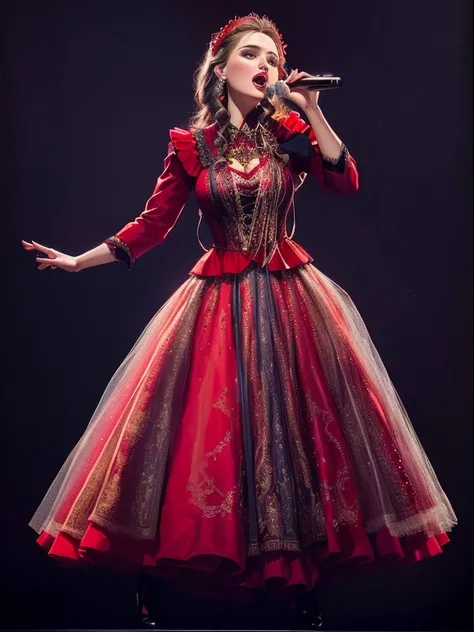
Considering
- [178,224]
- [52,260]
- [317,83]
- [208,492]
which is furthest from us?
[178,224]

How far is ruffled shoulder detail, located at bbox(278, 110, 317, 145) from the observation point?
216 cm

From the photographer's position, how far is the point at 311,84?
6.68ft

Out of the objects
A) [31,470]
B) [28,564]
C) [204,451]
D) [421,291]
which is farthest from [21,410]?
[421,291]

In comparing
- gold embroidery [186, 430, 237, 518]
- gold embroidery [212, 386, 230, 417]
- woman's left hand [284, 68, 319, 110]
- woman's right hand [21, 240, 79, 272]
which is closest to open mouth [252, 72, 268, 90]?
woman's left hand [284, 68, 319, 110]

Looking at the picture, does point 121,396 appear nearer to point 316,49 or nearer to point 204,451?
point 204,451

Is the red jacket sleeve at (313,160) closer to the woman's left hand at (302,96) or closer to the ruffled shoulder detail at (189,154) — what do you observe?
the woman's left hand at (302,96)

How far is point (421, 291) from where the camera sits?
250 centimetres

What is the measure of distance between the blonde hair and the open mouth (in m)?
0.04

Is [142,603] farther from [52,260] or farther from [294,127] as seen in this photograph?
[294,127]

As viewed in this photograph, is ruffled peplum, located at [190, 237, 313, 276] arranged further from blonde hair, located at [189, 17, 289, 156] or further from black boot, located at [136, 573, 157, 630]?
black boot, located at [136, 573, 157, 630]

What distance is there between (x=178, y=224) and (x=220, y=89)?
422 millimetres

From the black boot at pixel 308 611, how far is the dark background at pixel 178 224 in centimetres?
40
